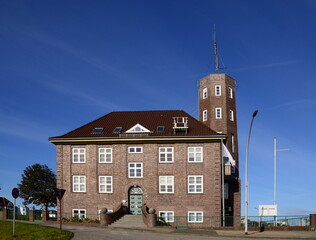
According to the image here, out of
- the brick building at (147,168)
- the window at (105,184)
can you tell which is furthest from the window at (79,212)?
the window at (105,184)

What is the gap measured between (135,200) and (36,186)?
1163 inches

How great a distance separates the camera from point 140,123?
46094 millimetres

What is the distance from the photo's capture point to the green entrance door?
138 feet

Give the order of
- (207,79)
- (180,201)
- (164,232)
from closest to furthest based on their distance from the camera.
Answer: (164,232) → (180,201) → (207,79)

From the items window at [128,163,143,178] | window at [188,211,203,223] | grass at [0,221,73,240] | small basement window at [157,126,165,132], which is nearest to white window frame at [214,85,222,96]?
small basement window at [157,126,165,132]

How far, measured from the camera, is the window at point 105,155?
142ft

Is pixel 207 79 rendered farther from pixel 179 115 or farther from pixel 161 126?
pixel 161 126

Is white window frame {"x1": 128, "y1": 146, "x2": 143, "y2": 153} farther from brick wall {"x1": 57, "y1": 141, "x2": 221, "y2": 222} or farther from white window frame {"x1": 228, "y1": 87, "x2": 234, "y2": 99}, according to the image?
white window frame {"x1": 228, "y1": 87, "x2": 234, "y2": 99}

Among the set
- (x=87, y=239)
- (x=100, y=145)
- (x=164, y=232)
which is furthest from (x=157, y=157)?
(x=87, y=239)

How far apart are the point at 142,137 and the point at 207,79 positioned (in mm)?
13333

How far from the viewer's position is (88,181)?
141ft

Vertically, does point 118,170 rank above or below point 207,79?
below

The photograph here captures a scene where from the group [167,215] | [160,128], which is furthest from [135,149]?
[167,215]

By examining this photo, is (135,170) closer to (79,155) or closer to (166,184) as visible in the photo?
(166,184)
